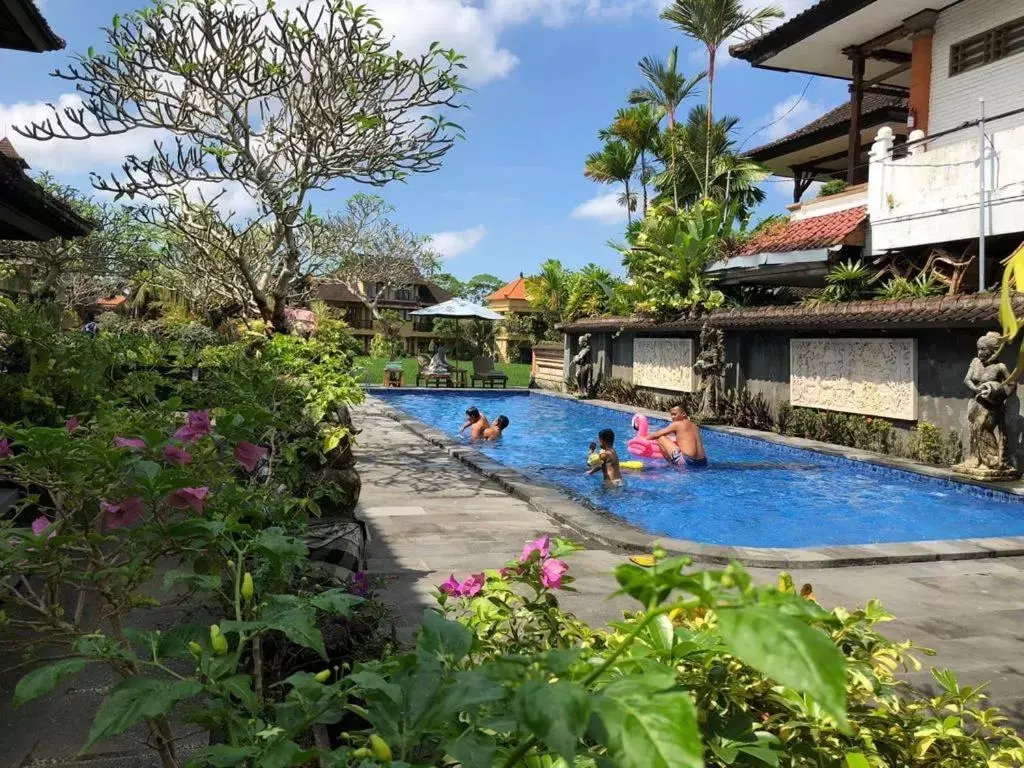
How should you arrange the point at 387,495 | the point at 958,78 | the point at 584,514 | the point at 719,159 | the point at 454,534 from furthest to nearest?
the point at 719,159 → the point at 958,78 → the point at 387,495 → the point at 584,514 → the point at 454,534

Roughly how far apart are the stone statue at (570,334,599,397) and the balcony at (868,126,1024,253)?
10228 millimetres

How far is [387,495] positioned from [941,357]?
9.32m

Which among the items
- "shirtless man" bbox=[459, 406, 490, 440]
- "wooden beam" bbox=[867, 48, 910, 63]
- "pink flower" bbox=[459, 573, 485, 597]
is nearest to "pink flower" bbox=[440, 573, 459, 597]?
"pink flower" bbox=[459, 573, 485, 597]

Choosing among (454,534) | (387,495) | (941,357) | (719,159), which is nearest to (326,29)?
(387,495)

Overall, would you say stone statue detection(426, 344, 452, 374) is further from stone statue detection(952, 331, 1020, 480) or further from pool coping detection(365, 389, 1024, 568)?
stone statue detection(952, 331, 1020, 480)

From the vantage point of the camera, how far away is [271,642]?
333 centimetres

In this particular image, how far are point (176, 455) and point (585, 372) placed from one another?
22471 mm

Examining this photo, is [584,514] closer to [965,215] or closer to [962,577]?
[962,577]

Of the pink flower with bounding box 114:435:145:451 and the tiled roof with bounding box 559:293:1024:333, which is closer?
the pink flower with bounding box 114:435:145:451

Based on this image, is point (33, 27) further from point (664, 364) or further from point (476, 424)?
point (664, 364)

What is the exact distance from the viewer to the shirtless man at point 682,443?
13.4 metres

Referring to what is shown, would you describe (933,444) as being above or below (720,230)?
below

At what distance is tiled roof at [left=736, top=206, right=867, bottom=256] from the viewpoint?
1594cm

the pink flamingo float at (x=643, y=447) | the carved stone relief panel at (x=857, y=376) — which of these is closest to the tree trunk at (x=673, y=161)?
the carved stone relief panel at (x=857, y=376)
